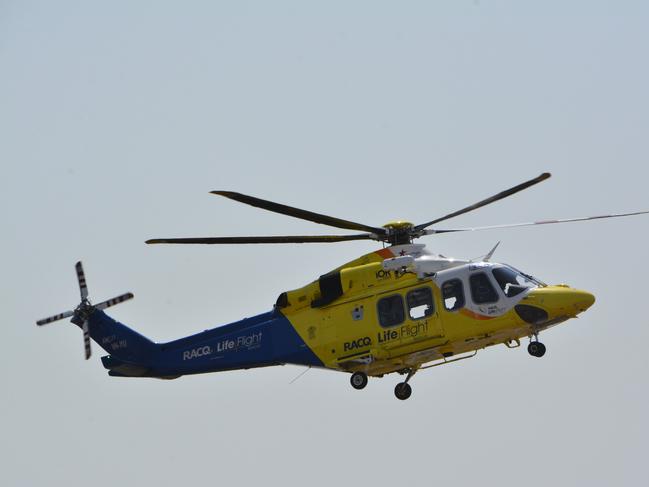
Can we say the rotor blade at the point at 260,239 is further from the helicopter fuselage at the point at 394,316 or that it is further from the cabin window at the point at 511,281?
the cabin window at the point at 511,281

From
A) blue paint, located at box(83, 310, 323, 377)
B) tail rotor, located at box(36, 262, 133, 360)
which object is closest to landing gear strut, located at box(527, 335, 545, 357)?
blue paint, located at box(83, 310, 323, 377)

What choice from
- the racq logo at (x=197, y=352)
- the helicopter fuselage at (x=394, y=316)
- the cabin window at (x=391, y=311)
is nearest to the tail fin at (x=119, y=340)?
the racq logo at (x=197, y=352)

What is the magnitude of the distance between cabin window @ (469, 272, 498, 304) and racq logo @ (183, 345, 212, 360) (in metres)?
7.48

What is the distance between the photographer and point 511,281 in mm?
27703

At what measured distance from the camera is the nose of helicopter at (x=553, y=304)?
26.8 meters

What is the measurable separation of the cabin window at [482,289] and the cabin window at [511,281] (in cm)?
25

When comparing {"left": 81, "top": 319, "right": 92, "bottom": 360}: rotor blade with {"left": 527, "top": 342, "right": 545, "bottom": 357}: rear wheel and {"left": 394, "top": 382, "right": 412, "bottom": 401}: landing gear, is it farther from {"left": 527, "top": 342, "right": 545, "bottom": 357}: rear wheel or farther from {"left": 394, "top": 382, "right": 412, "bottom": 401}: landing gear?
{"left": 527, "top": 342, "right": 545, "bottom": 357}: rear wheel

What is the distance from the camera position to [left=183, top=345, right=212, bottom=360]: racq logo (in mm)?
30359

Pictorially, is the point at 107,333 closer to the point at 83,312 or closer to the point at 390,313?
the point at 83,312

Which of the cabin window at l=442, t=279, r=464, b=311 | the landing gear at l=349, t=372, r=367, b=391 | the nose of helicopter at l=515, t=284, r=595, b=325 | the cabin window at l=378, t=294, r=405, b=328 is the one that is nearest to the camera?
the nose of helicopter at l=515, t=284, r=595, b=325

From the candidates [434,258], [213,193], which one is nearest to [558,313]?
[434,258]

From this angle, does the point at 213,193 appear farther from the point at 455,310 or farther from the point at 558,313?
the point at 558,313

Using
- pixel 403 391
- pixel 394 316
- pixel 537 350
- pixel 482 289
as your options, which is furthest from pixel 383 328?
pixel 537 350

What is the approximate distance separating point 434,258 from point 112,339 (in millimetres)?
9734
